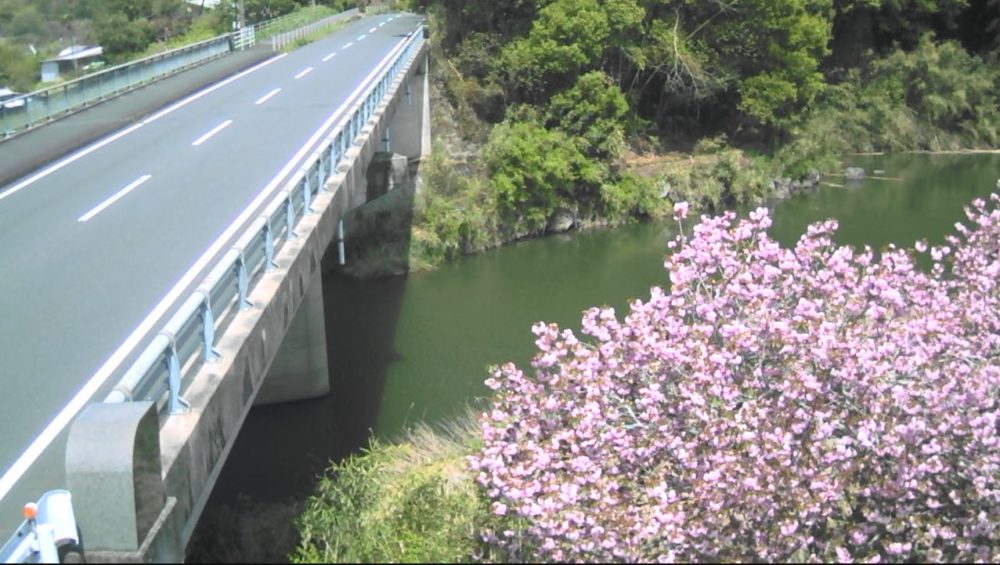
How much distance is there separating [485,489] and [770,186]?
3112 cm

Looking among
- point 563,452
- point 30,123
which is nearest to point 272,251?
point 563,452

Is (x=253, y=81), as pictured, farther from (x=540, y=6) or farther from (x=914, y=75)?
(x=914, y=75)

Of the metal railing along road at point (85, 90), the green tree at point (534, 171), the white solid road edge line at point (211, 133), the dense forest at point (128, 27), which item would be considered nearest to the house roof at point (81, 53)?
the dense forest at point (128, 27)

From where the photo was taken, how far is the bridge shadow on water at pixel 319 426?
10961mm

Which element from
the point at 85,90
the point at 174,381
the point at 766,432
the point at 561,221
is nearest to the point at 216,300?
the point at 174,381

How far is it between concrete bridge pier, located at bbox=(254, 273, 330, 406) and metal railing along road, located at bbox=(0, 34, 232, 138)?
6798 millimetres

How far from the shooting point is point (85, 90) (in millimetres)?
23672

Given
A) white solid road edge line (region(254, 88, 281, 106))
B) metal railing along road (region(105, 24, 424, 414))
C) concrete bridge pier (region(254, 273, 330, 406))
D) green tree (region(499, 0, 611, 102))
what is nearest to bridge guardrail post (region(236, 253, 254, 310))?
metal railing along road (region(105, 24, 424, 414))

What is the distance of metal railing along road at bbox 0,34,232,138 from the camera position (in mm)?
20078

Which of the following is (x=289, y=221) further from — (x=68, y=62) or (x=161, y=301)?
(x=68, y=62)

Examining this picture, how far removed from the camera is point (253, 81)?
29.3 metres

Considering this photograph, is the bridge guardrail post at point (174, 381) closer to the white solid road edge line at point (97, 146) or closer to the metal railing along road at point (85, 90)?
the white solid road edge line at point (97, 146)

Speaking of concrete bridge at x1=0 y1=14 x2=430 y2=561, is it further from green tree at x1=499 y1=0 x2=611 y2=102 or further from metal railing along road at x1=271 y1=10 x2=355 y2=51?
metal railing along road at x1=271 y1=10 x2=355 y2=51

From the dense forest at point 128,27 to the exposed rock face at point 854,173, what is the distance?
3491cm
